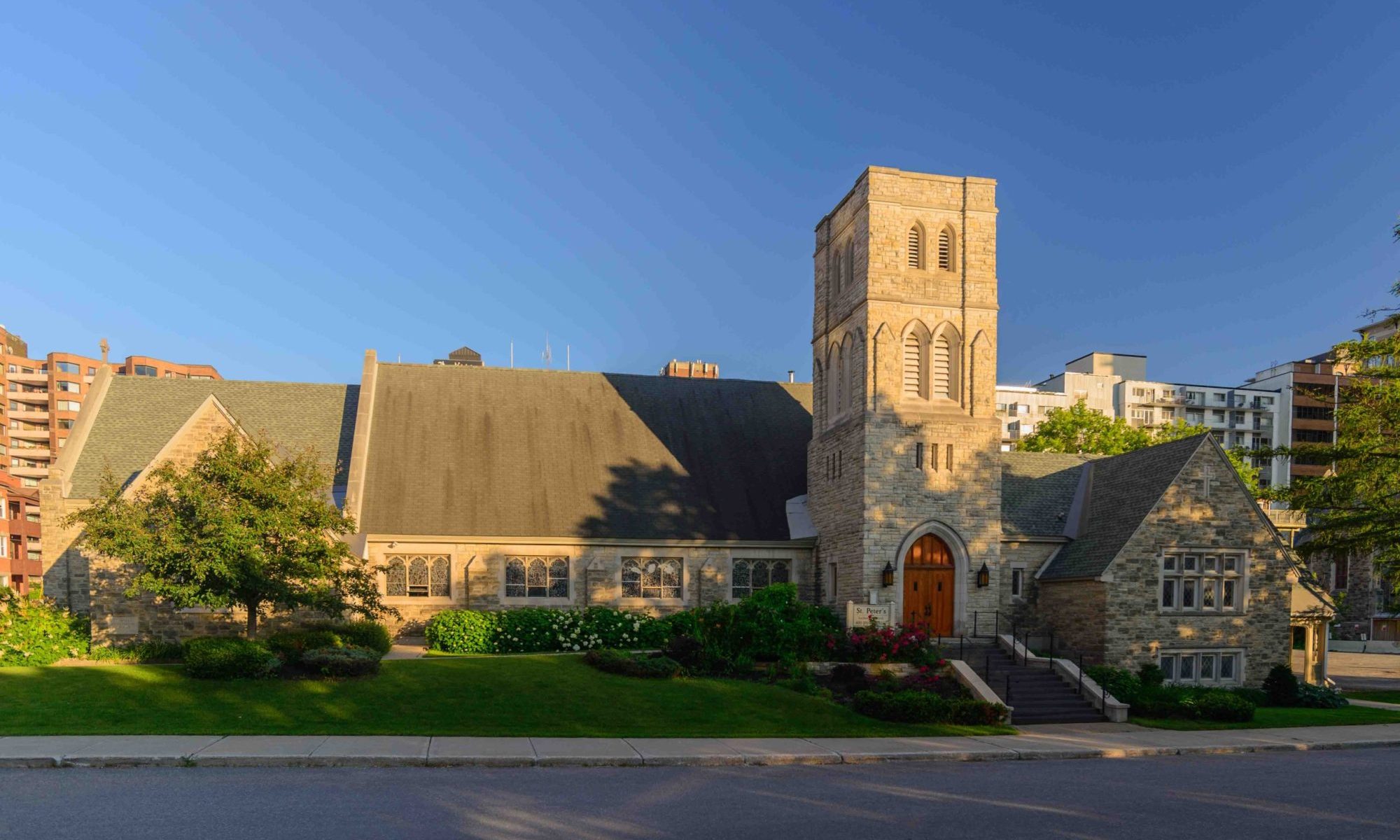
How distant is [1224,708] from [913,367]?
12.9 m

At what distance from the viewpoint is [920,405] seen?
97.3ft

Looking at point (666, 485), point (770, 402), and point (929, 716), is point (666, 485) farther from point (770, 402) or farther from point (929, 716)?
point (929, 716)

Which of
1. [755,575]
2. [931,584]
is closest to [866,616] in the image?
[931,584]

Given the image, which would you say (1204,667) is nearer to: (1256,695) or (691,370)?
(1256,695)

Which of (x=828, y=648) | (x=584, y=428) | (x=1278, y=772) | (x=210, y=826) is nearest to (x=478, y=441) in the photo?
(x=584, y=428)

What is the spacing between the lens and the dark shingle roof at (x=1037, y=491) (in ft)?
103

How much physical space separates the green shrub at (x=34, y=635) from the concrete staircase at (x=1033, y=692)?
24918 millimetres

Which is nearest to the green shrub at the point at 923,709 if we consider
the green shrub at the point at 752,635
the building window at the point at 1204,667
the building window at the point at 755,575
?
the green shrub at the point at 752,635

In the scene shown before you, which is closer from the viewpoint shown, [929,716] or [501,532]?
[929,716]

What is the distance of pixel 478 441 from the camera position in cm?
3397

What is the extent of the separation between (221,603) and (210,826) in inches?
508

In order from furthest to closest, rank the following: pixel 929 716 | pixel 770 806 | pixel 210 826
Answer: pixel 929 716
pixel 770 806
pixel 210 826

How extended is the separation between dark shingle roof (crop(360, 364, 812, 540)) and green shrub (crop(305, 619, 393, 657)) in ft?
12.6

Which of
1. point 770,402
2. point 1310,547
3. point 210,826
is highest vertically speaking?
point 770,402
